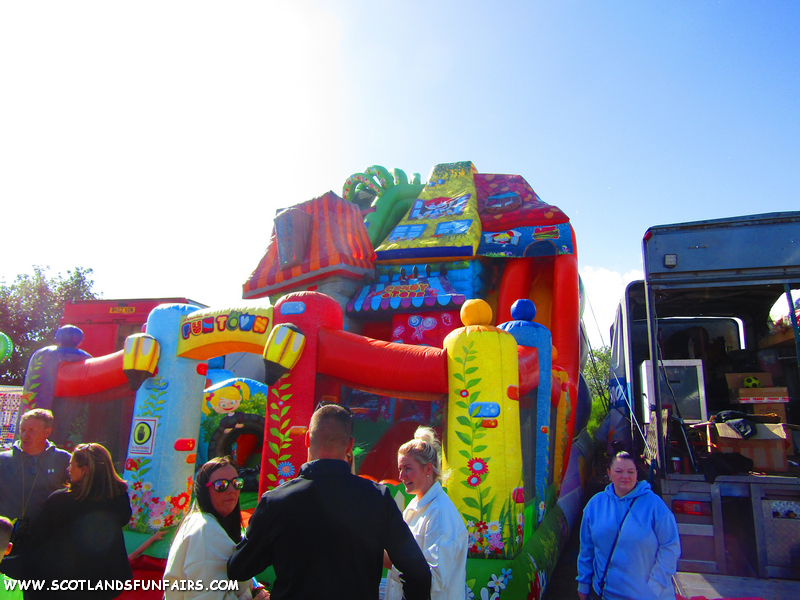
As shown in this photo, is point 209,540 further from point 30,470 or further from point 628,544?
point 30,470

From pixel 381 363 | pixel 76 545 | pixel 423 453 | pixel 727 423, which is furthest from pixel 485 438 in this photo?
pixel 76 545

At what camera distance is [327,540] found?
63.4 inches

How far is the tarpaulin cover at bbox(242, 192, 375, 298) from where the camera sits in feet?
23.9

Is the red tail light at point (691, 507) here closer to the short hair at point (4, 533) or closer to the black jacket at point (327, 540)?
the black jacket at point (327, 540)

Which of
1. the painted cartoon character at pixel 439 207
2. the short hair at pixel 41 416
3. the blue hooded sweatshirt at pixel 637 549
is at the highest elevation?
the painted cartoon character at pixel 439 207

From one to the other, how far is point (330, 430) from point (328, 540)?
0.36 m

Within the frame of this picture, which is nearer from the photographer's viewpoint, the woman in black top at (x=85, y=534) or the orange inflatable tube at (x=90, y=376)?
the woman in black top at (x=85, y=534)

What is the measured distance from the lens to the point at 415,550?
1711 millimetres

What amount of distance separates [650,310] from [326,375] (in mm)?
3021

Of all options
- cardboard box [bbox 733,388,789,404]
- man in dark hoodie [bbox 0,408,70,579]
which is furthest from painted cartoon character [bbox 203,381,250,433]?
cardboard box [bbox 733,388,789,404]

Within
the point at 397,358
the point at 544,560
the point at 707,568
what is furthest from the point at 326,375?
the point at 707,568

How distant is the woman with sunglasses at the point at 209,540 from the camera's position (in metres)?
1.85

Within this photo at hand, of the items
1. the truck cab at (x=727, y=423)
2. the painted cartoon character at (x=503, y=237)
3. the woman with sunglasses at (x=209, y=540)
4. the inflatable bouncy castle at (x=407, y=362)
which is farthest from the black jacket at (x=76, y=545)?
the painted cartoon character at (x=503, y=237)

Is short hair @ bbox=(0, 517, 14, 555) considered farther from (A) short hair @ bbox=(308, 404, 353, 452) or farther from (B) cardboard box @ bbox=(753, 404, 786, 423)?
(B) cardboard box @ bbox=(753, 404, 786, 423)
